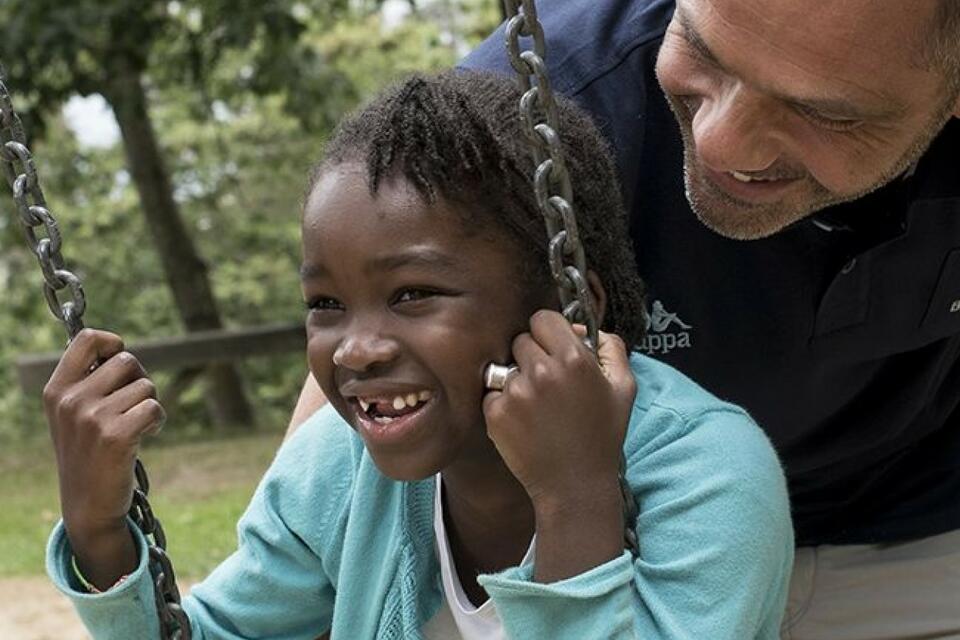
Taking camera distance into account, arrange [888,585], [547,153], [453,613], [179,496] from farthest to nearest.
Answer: [179,496]
[888,585]
[453,613]
[547,153]

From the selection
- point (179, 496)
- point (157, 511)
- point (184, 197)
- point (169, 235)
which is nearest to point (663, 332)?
point (157, 511)

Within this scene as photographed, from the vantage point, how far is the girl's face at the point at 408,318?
77.0 inches

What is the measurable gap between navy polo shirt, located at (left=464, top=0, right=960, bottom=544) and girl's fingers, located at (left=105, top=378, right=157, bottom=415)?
748 mm

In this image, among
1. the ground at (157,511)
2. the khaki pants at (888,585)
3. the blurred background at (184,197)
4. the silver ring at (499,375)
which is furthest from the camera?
the blurred background at (184,197)

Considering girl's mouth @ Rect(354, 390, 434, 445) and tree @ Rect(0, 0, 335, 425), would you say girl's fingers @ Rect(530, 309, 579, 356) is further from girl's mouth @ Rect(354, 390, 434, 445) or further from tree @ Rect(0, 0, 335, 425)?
tree @ Rect(0, 0, 335, 425)

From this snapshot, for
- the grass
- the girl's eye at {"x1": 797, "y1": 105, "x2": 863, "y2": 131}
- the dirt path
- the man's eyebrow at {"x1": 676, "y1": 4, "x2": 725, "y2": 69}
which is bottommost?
the grass

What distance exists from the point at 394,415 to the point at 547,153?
0.38 metres

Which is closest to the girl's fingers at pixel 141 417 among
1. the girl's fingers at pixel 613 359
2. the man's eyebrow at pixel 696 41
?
the girl's fingers at pixel 613 359

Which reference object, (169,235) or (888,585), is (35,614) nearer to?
(888,585)

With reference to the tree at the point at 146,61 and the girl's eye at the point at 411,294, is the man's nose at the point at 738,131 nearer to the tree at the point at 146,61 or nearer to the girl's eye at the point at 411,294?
the girl's eye at the point at 411,294

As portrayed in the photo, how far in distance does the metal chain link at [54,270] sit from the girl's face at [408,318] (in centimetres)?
29

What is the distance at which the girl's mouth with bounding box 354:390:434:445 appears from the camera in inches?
77.1

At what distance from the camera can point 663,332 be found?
2537 millimetres

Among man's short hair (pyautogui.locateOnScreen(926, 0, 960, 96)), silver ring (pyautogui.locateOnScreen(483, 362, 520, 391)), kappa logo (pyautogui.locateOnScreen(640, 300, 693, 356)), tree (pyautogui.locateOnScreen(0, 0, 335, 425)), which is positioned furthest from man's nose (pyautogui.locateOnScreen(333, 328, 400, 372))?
tree (pyautogui.locateOnScreen(0, 0, 335, 425))
